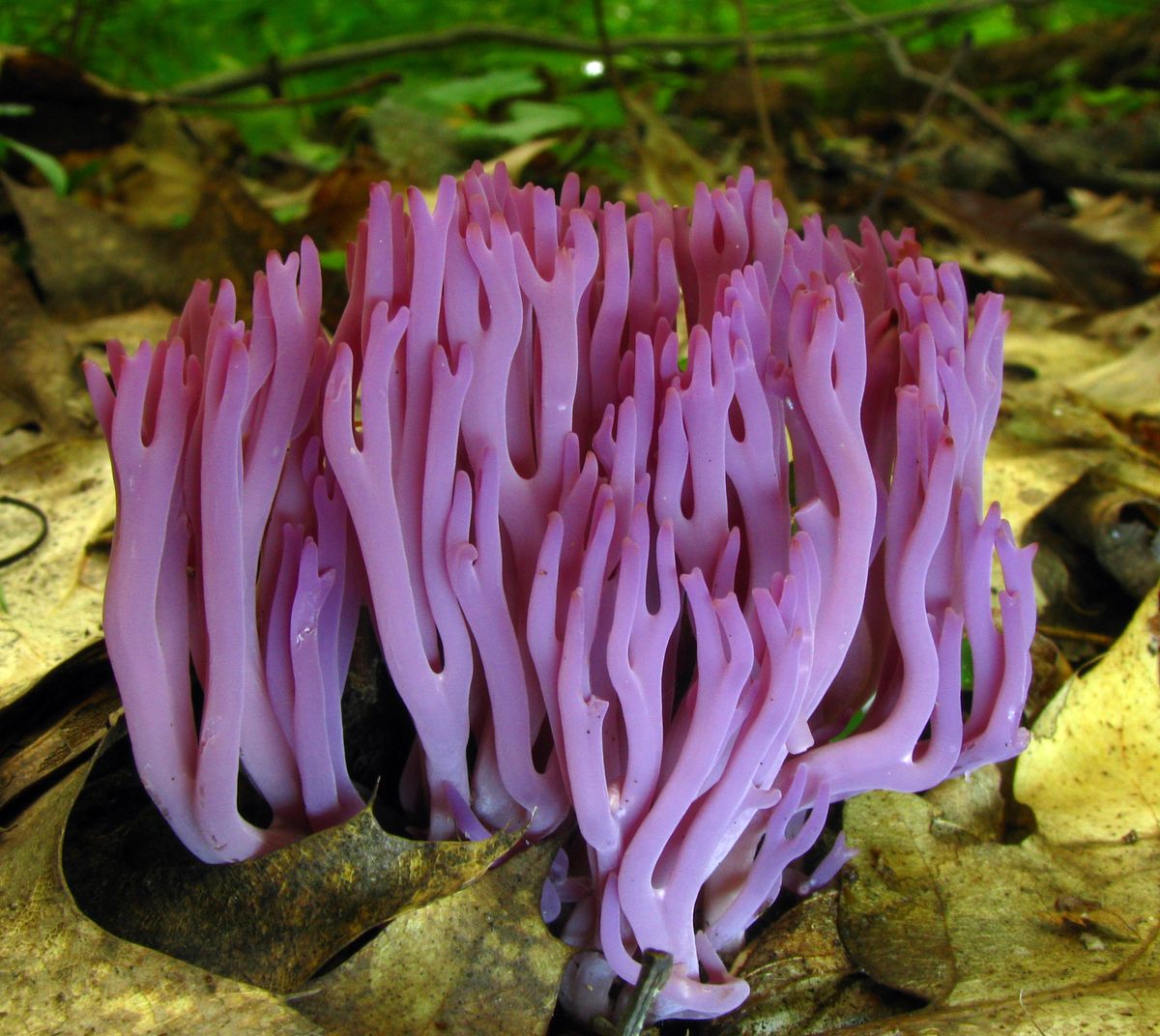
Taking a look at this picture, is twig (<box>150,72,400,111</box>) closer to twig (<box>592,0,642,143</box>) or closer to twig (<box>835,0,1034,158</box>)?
twig (<box>592,0,642,143</box>)

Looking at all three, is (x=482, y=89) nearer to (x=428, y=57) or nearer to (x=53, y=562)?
(x=428, y=57)

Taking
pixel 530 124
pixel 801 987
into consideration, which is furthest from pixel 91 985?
pixel 530 124

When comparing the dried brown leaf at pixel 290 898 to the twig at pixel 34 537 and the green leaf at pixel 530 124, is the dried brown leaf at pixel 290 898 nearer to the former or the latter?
→ the twig at pixel 34 537

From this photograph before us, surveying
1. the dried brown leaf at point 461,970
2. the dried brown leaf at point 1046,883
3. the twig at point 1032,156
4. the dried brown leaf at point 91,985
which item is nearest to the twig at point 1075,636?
the dried brown leaf at point 1046,883

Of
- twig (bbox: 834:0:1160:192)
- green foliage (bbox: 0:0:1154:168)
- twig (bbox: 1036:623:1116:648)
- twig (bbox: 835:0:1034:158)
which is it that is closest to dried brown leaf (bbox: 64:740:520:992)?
twig (bbox: 1036:623:1116:648)

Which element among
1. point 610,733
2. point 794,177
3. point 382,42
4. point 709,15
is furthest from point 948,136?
point 610,733
